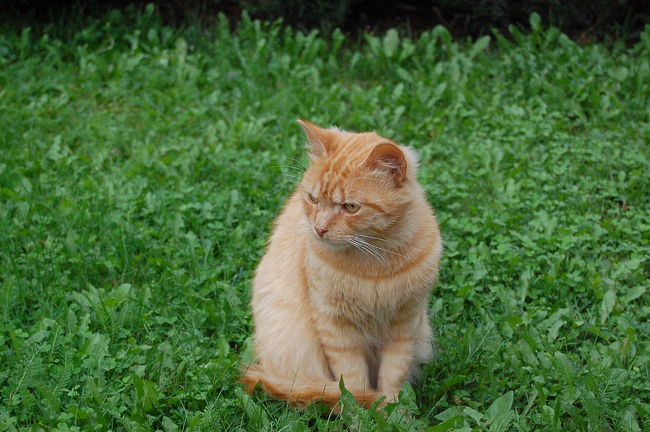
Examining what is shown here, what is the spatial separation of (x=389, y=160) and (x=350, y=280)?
21.6 inches

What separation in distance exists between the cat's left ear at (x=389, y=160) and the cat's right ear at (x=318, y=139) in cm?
27

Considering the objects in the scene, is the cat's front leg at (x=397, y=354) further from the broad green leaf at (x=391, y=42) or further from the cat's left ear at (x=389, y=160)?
the broad green leaf at (x=391, y=42)

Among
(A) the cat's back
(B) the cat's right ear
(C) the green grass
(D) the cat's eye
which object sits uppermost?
(B) the cat's right ear

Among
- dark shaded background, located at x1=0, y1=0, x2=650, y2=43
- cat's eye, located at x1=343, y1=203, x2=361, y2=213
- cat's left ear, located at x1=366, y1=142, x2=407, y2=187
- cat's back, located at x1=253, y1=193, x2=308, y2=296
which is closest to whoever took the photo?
cat's left ear, located at x1=366, y1=142, x2=407, y2=187

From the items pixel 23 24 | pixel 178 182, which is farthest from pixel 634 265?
pixel 23 24

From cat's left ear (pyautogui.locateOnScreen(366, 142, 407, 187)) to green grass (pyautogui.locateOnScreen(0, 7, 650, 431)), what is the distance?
3.10 ft

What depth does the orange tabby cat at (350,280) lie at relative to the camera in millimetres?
2982

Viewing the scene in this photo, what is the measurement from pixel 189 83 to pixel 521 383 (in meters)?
3.90

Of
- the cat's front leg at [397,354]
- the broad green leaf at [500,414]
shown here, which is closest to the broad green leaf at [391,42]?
the cat's front leg at [397,354]

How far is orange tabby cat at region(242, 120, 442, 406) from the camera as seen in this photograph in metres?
2.98

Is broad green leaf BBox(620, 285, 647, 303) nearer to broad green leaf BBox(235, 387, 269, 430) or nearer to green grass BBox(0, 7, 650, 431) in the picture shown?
green grass BBox(0, 7, 650, 431)

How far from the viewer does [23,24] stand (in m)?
6.90

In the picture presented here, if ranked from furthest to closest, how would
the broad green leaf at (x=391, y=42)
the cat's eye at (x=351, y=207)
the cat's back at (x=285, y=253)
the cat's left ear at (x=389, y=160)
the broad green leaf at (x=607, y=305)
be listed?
1. the broad green leaf at (x=391, y=42)
2. the broad green leaf at (x=607, y=305)
3. the cat's back at (x=285, y=253)
4. the cat's eye at (x=351, y=207)
5. the cat's left ear at (x=389, y=160)

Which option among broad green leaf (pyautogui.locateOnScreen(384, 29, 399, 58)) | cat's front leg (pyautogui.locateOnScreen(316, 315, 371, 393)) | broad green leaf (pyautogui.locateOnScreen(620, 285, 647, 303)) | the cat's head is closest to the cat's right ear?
the cat's head
